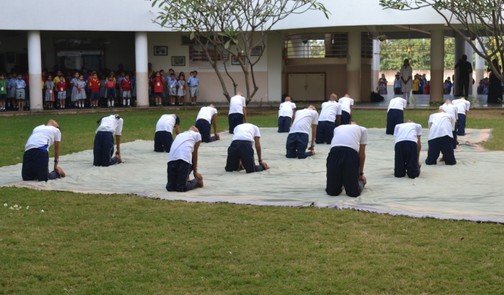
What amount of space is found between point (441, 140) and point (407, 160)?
5.39 feet

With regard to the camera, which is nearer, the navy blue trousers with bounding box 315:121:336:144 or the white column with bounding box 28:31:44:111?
the navy blue trousers with bounding box 315:121:336:144

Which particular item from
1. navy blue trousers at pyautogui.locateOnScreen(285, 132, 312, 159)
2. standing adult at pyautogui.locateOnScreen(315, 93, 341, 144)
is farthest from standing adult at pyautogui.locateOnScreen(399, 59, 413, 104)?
navy blue trousers at pyautogui.locateOnScreen(285, 132, 312, 159)

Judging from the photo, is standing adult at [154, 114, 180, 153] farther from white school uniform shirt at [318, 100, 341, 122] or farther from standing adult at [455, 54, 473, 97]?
standing adult at [455, 54, 473, 97]

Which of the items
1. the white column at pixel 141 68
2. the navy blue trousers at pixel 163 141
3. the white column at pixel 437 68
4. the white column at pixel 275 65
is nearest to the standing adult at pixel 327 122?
the navy blue trousers at pixel 163 141

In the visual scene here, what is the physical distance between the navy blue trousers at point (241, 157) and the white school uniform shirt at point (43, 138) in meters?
2.79

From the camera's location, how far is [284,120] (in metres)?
19.6

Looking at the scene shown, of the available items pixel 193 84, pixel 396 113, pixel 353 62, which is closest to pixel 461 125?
pixel 396 113

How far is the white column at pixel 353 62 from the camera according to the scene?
3141 centimetres

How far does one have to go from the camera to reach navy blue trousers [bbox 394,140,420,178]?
12.2 metres

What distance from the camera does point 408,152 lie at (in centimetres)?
1219

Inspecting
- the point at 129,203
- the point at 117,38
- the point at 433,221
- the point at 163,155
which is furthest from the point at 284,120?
the point at 117,38

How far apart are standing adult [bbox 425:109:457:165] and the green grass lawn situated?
15.5 ft

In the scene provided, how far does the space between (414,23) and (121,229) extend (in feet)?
68.2

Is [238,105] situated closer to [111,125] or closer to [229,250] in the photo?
[111,125]
